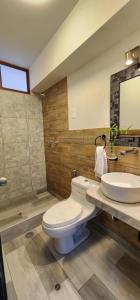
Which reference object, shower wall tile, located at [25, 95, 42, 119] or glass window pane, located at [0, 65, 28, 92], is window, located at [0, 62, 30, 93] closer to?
glass window pane, located at [0, 65, 28, 92]

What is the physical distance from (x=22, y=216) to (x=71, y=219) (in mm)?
1057

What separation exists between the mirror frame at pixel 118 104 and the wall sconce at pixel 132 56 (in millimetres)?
40

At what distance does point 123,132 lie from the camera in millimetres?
1417

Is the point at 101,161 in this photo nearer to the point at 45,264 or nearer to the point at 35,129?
the point at 45,264

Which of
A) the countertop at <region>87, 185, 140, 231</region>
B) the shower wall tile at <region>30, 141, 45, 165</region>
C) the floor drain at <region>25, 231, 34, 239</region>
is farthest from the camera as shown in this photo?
the shower wall tile at <region>30, 141, 45, 165</region>

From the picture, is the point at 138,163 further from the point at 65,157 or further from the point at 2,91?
the point at 2,91

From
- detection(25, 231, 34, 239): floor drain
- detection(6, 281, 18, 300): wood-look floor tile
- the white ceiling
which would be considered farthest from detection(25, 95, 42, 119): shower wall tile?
detection(6, 281, 18, 300): wood-look floor tile

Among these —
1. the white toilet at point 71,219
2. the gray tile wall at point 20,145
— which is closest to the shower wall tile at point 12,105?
the gray tile wall at point 20,145

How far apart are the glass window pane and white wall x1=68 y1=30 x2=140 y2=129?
979 mm

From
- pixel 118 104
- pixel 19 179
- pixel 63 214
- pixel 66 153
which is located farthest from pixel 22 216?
pixel 118 104

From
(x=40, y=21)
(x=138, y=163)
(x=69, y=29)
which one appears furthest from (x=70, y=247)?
(x=40, y=21)

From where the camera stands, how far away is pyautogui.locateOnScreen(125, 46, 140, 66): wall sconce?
4.01ft

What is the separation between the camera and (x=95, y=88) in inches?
65.1

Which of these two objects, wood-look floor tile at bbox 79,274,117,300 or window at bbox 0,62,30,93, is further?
window at bbox 0,62,30,93
